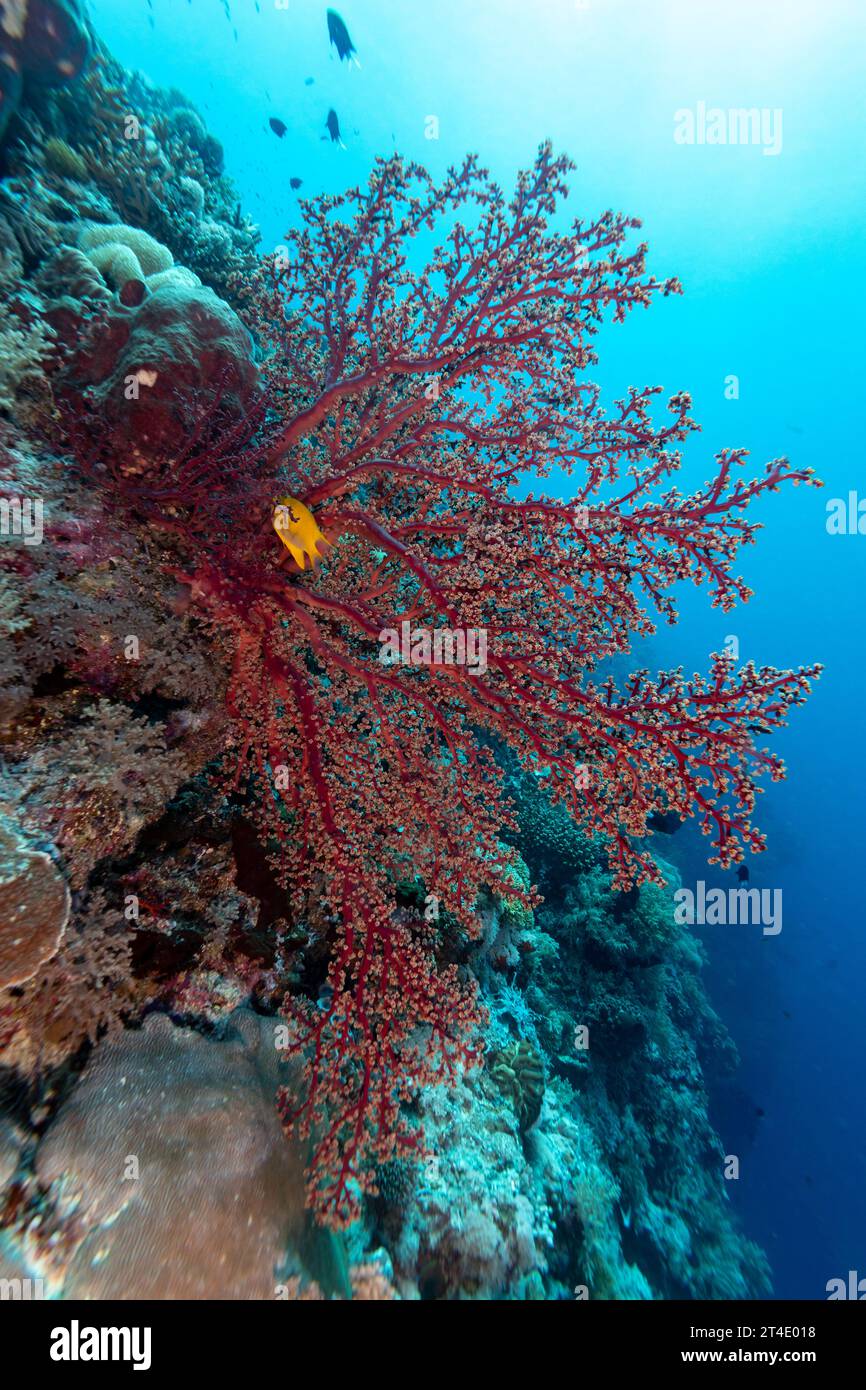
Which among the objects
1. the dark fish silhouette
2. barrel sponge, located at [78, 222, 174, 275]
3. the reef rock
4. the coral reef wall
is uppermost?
the dark fish silhouette

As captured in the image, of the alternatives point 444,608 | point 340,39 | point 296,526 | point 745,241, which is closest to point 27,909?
point 296,526

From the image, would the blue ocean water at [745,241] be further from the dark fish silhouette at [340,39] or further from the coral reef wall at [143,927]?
the dark fish silhouette at [340,39]

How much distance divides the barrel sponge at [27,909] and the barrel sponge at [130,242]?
5.61 m

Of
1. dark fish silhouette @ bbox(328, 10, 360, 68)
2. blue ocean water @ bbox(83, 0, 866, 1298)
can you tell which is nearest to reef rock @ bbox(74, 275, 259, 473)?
dark fish silhouette @ bbox(328, 10, 360, 68)

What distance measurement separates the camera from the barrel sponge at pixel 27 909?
7.37ft

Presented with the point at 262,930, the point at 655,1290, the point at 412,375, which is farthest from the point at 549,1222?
the point at 412,375

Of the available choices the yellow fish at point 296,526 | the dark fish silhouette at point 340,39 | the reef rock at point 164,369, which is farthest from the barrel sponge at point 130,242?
the dark fish silhouette at point 340,39

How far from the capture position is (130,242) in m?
5.43

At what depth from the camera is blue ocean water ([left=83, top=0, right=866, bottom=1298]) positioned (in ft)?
73.5

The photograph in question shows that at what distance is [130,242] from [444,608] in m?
5.44

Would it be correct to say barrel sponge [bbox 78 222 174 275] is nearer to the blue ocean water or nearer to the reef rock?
the reef rock

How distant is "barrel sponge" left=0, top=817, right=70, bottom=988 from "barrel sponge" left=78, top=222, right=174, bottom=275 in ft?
18.4

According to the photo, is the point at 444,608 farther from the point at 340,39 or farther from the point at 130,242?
the point at 340,39

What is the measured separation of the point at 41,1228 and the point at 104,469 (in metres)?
4.00
